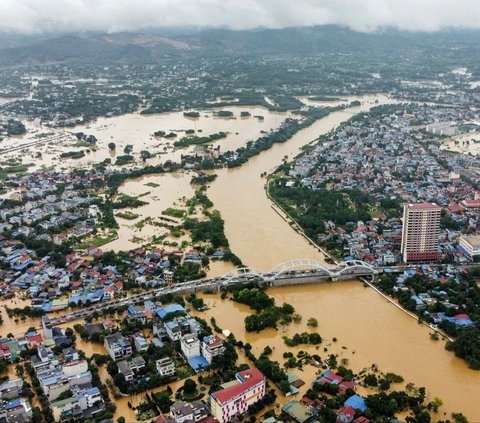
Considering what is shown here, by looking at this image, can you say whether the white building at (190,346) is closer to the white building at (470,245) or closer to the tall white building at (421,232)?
the tall white building at (421,232)

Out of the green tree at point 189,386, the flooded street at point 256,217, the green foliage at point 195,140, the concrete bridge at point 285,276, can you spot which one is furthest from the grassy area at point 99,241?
the green foliage at point 195,140

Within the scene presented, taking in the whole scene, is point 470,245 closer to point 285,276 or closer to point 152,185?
point 285,276

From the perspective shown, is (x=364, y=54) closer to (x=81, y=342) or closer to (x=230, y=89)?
(x=230, y=89)

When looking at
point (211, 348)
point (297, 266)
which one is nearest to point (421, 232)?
point (297, 266)

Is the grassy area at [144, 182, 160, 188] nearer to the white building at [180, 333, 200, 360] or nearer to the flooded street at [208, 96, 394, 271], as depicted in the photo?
the flooded street at [208, 96, 394, 271]

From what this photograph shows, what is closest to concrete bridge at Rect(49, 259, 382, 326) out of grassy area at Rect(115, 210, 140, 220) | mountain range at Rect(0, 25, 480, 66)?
grassy area at Rect(115, 210, 140, 220)

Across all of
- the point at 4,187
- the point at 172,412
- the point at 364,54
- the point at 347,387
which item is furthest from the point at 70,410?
the point at 364,54
